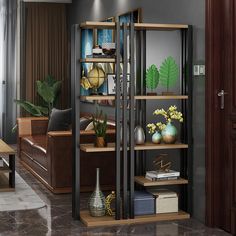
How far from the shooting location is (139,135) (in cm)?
491

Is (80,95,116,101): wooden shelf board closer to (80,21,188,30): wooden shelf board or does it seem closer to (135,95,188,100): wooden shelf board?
(135,95,188,100): wooden shelf board

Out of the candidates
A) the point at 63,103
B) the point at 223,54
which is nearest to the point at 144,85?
the point at 223,54

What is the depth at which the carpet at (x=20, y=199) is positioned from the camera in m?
5.35

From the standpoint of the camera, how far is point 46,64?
10.1m

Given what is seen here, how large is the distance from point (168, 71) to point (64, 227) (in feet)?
5.27

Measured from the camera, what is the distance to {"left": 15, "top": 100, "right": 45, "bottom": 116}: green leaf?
9.54 m

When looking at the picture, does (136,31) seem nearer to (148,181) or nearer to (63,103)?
(148,181)

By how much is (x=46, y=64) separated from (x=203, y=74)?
5747 millimetres

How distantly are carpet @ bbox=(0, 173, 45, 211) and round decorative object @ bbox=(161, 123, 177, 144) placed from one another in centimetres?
139

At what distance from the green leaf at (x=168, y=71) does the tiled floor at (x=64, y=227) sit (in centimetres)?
121

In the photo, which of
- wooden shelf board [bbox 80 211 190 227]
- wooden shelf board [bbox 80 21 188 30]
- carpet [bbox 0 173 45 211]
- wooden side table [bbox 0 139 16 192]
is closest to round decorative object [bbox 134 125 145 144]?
wooden shelf board [bbox 80 211 190 227]

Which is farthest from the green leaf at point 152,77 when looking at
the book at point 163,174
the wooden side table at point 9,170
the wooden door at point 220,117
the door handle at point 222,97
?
the wooden side table at point 9,170

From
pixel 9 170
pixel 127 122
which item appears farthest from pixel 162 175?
pixel 9 170

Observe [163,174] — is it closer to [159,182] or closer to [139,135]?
[159,182]
